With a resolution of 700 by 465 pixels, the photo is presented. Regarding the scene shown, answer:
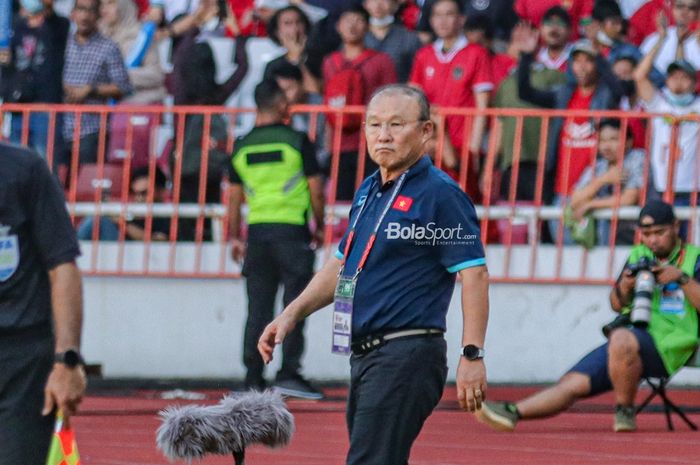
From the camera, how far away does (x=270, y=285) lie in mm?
10922

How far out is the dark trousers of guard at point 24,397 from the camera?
15.9ft

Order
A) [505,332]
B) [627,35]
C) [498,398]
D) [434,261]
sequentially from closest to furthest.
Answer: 1. [434,261]
2. [498,398]
3. [505,332]
4. [627,35]

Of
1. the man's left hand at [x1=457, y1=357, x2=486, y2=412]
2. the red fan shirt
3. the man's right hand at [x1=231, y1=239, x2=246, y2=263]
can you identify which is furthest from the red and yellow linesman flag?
the red fan shirt

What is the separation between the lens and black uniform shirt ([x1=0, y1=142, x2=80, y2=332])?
4.86 m

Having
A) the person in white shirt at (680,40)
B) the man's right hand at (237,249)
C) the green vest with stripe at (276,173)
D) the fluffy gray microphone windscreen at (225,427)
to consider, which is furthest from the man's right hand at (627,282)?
the fluffy gray microphone windscreen at (225,427)

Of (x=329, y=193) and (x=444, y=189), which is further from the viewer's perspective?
(x=329, y=193)

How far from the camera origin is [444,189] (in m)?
5.75

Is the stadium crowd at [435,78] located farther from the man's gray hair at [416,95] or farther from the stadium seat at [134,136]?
the man's gray hair at [416,95]

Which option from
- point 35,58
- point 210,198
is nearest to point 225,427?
point 210,198

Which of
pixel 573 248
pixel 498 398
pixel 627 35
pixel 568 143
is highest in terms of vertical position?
pixel 627 35

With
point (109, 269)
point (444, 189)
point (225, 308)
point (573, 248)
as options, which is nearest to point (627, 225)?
point (573, 248)

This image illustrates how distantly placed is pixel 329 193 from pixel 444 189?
687 centimetres

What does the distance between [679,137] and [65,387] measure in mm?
7932

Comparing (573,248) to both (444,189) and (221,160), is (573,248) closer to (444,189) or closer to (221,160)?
(221,160)
